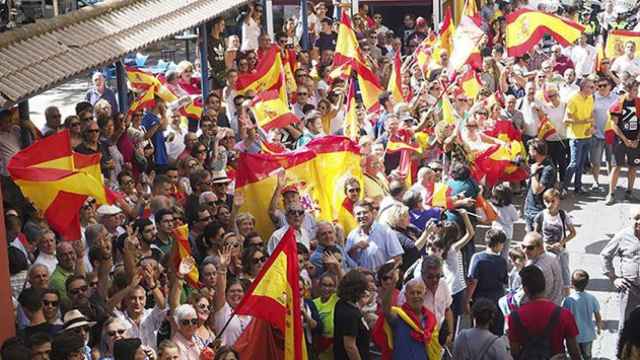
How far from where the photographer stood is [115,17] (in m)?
13.2

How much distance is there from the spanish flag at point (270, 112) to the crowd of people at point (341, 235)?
0.10 m

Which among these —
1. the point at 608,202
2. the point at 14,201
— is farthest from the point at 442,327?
the point at 608,202

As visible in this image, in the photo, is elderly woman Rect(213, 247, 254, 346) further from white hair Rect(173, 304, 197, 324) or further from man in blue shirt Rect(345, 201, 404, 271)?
man in blue shirt Rect(345, 201, 404, 271)

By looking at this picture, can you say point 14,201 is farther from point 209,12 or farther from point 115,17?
point 209,12

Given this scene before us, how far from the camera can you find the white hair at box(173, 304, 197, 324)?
800cm

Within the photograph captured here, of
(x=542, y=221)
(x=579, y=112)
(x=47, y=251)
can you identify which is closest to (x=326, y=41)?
(x=579, y=112)

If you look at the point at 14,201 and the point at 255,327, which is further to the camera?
the point at 14,201

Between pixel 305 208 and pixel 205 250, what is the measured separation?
1.79m

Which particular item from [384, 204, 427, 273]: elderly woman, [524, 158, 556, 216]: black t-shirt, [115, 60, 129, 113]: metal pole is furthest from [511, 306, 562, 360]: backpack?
[115, 60, 129, 113]: metal pole

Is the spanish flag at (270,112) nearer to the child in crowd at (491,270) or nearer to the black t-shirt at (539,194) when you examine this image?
the black t-shirt at (539,194)

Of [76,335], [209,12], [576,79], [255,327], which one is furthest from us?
[576,79]

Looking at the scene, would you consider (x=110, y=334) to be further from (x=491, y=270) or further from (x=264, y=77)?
(x=264, y=77)

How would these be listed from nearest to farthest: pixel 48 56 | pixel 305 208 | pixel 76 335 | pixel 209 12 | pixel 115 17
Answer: pixel 76 335
pixel 48 56
pixel 305 208
pixel 115 17
pixel 209 12

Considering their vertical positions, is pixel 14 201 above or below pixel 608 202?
above
